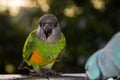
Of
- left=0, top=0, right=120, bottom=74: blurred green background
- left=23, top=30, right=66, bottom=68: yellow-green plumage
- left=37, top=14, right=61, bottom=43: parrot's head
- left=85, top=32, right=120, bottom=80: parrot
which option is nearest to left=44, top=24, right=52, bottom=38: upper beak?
left=37, top=14, right=61, bottom=43: parrot's head

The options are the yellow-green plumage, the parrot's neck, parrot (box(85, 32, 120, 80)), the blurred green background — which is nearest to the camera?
parrot (box(85, 32, 120, 80))

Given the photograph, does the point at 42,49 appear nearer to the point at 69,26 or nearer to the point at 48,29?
the point at 48,29

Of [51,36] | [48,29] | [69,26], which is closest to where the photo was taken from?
[48,29]

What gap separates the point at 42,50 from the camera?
268 centimetres

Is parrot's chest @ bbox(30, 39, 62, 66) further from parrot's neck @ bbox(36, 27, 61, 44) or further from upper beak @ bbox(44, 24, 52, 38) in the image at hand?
upper beak @ bbox(44, 24, 52, 38)

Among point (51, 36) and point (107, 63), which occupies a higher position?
point (107, 63)

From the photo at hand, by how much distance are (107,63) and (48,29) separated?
110 cm

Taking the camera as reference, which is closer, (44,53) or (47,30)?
(47,30)

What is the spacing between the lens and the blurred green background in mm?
4418

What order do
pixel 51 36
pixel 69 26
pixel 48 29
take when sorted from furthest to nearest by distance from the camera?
1. pixel 69 26
2. pixel 51 36
3. pixel 48 29

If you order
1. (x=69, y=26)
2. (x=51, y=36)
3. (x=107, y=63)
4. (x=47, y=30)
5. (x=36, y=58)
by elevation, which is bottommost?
(x=69, y=26)

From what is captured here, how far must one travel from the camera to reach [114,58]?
1258 millimetres

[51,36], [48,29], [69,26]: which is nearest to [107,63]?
[48,29]

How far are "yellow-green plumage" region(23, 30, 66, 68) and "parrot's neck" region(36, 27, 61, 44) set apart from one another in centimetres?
2
